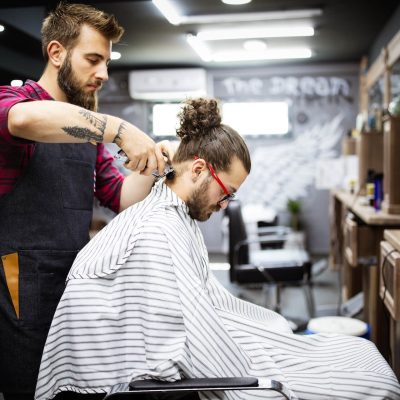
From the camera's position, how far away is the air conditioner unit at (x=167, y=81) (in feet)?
24.7

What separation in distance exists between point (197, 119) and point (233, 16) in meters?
3.34

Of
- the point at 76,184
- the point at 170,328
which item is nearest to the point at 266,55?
the point at 76,184

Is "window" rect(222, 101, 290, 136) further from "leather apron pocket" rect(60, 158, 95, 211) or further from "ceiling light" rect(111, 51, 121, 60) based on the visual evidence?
A: "leather apron pocket" rect(60, 158, 95, 211)

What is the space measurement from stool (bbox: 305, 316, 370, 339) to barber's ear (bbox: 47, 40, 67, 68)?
165 cm

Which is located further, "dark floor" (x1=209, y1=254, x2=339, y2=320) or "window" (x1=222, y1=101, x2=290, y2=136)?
"window" (x1=222, y1=101, x2=290, y2=136)

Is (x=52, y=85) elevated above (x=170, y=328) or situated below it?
above

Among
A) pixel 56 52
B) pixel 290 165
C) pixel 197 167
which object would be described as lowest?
pixel 290 165

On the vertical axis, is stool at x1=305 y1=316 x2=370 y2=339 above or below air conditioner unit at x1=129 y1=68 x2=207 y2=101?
below

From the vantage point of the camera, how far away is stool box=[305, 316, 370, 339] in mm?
2502

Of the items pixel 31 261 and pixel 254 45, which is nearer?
pixel 31 261

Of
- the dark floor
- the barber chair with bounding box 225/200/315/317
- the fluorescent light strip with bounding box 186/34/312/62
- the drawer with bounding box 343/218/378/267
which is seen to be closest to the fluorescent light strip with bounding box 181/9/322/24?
the fluorescent light strip with bounding box 186/34/312/62

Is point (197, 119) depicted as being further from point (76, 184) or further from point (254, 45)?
point (254, 45)

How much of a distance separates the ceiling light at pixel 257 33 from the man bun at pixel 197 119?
12.3 ft

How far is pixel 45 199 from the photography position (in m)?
1.67
